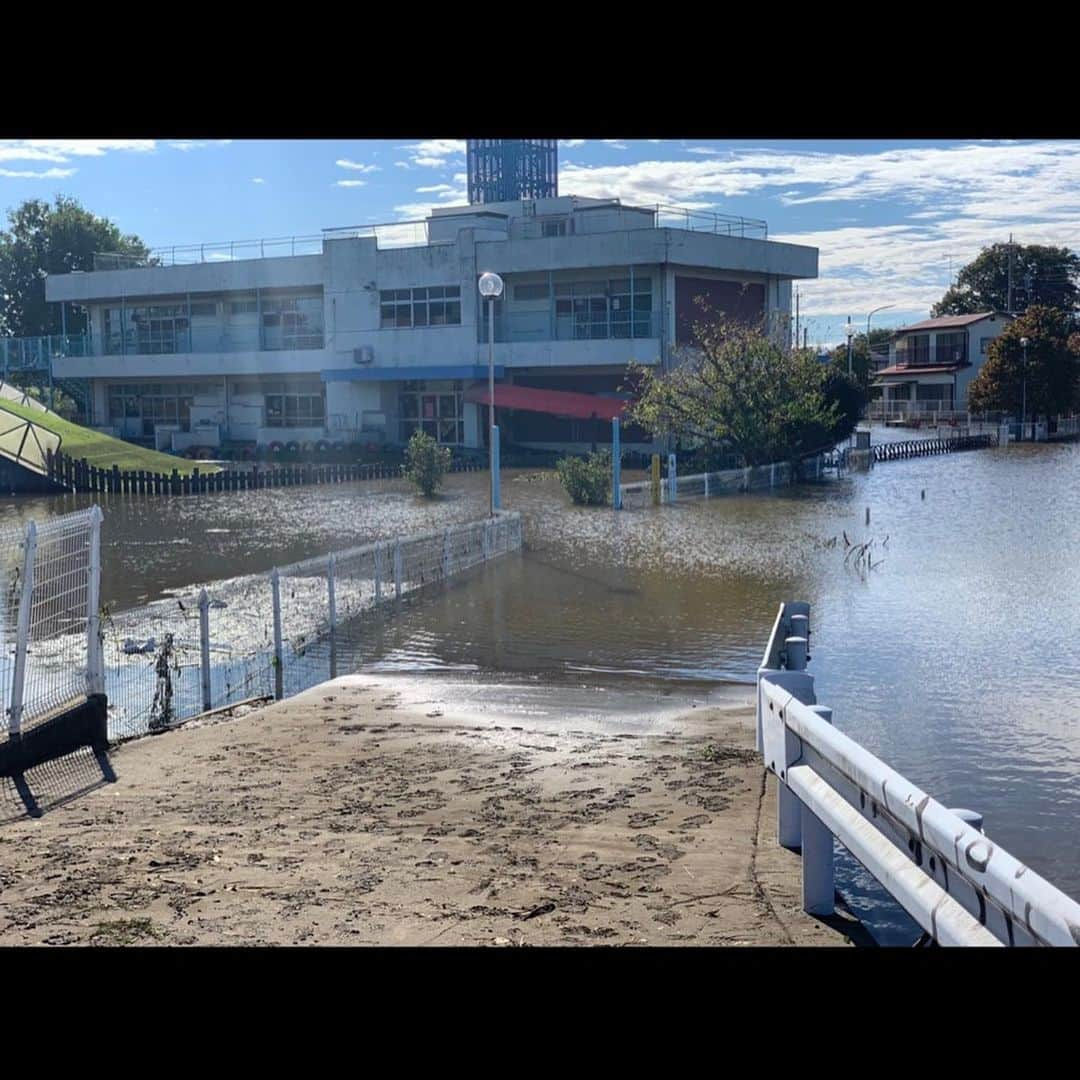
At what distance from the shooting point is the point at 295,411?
2506 inches

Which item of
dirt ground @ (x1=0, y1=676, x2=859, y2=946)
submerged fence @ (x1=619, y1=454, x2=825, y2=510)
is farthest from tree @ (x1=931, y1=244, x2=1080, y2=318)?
dirt ground @ (x1=0, y1=676, x2=859, y2=946)

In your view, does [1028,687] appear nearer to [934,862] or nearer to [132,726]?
[132,726]

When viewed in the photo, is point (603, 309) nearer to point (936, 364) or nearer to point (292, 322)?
point (292, 322)

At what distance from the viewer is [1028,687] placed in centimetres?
1312

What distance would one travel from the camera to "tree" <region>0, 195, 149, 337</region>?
89.7 meters

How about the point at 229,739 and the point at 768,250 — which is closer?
the point at 229,739

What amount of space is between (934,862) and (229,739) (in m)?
7.16

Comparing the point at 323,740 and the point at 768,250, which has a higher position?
the point at 768,250

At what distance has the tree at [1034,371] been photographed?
230ft

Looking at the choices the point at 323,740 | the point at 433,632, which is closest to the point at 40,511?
the point at 433,632

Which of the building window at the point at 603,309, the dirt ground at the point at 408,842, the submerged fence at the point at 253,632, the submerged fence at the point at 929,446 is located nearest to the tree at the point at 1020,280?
the submerged fence at the point at 929,446

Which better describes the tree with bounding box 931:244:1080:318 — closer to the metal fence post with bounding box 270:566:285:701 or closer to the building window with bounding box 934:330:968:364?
the building window with bounding box 934:330:968:364

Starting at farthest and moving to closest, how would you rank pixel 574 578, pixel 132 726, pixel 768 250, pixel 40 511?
pixel 768 250 < pixel 40 511 < pixel 574 578 < pixel 132 726

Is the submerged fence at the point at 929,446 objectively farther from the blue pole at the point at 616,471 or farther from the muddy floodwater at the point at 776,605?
the blue pole at the point at 616,471
